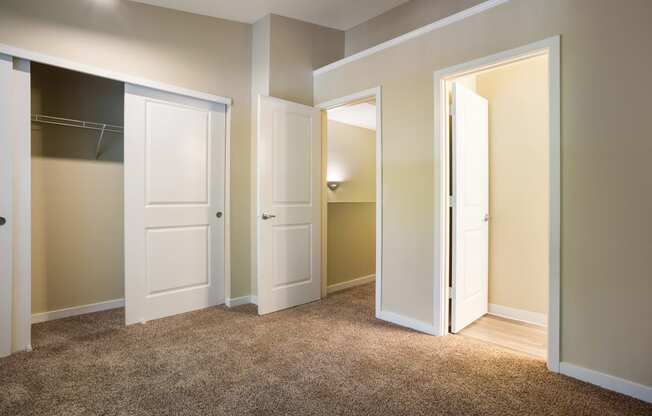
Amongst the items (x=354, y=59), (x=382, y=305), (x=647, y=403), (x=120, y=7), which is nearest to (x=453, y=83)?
(x=354, y=59)

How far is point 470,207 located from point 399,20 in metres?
2.01

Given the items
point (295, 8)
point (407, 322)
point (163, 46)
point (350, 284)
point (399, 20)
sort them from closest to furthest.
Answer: point (407, 322) → point (163, 46) → point (295, 8) → point (399, 20) → point (350, 284)

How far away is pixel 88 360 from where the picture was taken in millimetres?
2252

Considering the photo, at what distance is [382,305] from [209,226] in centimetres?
174

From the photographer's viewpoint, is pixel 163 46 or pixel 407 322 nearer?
pixel 407 322

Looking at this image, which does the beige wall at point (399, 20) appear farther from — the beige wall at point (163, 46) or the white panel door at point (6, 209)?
the white panel door at point (6, 209)

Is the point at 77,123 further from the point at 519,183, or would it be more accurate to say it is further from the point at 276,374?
the point at 519,183

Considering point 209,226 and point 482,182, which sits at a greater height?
point 482,182

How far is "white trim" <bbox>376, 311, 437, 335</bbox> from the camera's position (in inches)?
107

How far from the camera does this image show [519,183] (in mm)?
3168

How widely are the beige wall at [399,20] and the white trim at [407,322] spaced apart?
2.67 metres

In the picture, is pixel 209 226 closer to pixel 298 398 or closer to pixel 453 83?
pixel 298 398

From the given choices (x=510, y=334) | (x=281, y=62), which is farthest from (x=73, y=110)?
(x=510, y=334)

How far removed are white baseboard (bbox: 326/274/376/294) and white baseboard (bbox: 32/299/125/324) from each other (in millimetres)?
2098
